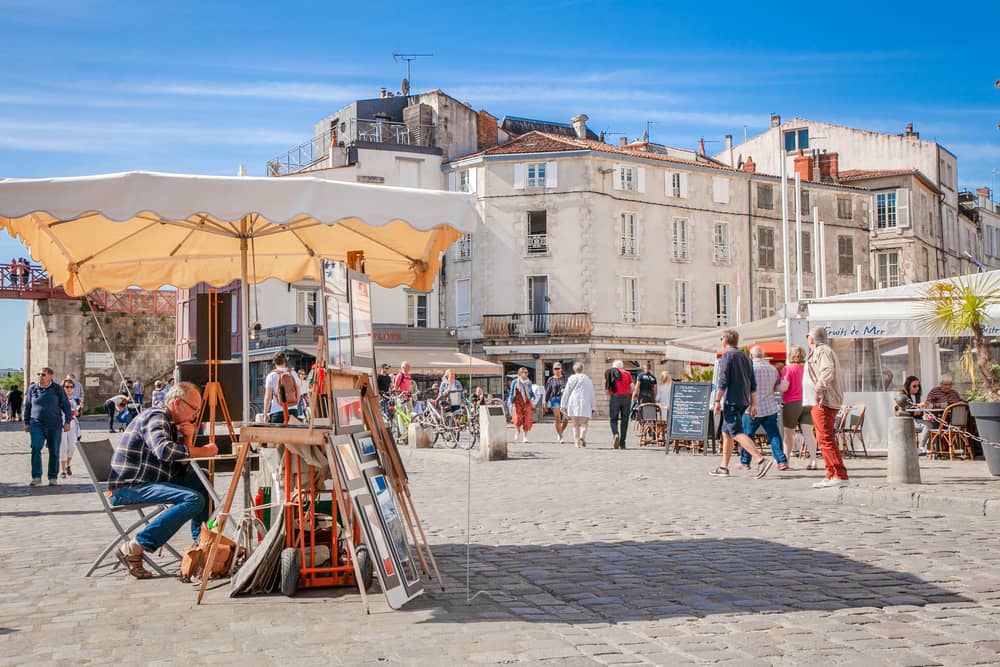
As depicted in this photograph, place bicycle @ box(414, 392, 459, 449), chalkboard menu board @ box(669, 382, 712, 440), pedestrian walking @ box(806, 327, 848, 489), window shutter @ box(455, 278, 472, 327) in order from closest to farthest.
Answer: pedestrian walking @ box(806, 327, 848, 489)
chalkboard menu board @ box(669, 382, 712, 440)
bicycle @ box(414, 392, 459, 449)
window shutter @ box(455, 278, 472, 327)

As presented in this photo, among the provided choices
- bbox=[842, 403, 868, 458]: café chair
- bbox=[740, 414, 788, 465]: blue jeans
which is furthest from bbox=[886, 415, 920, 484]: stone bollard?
bbox=[842, 403, 868, 458]: café chair

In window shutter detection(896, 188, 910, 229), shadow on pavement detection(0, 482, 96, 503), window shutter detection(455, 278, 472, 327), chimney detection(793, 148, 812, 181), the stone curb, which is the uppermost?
chimney detection(793, 148, 812, 181)

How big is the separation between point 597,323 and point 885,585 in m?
39.2

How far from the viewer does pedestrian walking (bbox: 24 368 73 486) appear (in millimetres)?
13766

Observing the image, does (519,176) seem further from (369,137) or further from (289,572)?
(289,572)

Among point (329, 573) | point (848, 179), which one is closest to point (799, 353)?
point (329, 573)

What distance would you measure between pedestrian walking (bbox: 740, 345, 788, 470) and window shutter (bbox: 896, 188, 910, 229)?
43.4 meters

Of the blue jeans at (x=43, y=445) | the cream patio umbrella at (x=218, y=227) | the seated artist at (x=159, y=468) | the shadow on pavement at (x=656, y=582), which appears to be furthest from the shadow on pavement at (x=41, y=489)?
the shadow on pavement at (x=656, y=582)

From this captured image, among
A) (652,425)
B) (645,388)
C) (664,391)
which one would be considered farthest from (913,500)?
(645,388)

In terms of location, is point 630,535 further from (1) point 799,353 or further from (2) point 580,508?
(1) point 799,353

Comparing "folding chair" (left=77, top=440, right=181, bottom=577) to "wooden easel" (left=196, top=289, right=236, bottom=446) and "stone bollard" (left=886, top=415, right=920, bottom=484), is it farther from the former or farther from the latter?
"stone bollard" (left=886, top=415, right=920, bottom=484)

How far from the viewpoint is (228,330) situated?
813 cm

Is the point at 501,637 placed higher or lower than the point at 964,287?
lower

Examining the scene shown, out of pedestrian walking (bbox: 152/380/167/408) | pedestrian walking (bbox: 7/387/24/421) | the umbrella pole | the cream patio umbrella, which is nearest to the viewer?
the cream patio umbrella
